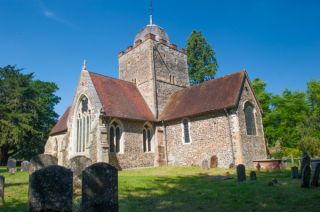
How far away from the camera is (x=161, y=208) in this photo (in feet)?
24.0

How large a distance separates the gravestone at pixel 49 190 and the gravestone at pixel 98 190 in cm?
62

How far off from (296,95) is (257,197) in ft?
94.2

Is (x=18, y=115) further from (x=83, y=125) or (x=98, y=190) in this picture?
(x=98, y=190)

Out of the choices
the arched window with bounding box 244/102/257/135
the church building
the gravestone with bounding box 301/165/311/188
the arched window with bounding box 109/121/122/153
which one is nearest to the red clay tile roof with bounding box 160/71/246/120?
the church building

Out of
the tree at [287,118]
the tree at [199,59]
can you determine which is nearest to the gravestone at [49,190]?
the tree at [287,118]

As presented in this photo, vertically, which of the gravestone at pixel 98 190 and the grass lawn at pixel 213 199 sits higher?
the gravestone at pixel 98 190

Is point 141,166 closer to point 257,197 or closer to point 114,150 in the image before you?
point 114,150

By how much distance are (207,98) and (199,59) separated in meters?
19.3

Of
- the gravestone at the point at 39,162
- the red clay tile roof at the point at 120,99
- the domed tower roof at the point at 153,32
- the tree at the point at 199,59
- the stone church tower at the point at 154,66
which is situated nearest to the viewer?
the gravestone at the point at 39,162

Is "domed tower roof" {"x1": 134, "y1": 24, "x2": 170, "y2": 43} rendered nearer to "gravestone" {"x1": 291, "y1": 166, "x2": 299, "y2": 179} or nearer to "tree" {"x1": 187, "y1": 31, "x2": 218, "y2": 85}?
"tree" {"x1": 187, "y1": 31, "x2": 218, "y2": 85}

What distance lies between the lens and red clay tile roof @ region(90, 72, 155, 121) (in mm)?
20797

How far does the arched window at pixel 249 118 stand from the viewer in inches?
807

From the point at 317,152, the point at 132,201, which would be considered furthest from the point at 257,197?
the point at 317,152

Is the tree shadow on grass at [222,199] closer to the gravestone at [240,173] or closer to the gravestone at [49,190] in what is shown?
the gravestone at [240,173]
